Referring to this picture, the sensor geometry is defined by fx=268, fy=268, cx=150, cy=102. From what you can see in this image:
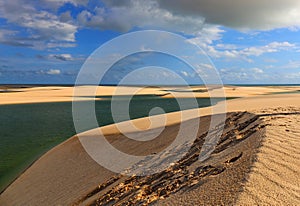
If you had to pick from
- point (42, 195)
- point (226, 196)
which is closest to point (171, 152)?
point (42, 195)

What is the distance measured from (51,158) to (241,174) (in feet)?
29.8

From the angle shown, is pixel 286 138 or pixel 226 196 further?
pixel 286 138

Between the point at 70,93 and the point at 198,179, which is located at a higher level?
the point at 70,93

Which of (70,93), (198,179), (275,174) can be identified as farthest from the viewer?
(70,93)

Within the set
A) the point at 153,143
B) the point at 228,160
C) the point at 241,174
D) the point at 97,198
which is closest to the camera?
the point at 241,174

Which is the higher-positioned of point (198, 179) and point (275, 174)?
point (275, 174)

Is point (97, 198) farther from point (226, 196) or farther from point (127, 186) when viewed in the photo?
point (226, 196)

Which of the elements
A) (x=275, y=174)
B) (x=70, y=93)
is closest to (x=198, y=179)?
(x=275, y=174)

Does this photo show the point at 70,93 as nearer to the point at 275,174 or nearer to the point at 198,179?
the point at 198,179

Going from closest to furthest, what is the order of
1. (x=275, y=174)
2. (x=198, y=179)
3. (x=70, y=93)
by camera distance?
(x=275, y=174), (x=198, y=179), (x=70, y=93)

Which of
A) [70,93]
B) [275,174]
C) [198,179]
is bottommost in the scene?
[198,179]

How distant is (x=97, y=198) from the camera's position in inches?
219

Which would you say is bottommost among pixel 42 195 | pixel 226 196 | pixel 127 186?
pixel 42 195

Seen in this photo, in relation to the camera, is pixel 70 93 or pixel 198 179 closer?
pixel 198 179
